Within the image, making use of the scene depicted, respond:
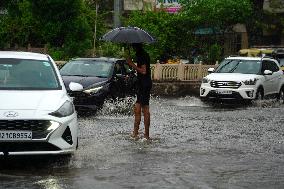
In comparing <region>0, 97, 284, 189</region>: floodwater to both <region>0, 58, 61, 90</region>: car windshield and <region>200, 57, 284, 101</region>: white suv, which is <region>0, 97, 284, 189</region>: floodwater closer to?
<region>0, 58, 61, 90</region>: car windshield

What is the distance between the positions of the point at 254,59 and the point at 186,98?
369 cm

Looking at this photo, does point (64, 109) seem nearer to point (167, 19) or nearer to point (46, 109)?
point (46, 109)

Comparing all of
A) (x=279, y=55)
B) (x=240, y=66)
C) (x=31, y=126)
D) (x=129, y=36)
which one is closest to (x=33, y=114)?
(x=31, y=126)

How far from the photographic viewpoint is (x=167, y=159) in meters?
9.66

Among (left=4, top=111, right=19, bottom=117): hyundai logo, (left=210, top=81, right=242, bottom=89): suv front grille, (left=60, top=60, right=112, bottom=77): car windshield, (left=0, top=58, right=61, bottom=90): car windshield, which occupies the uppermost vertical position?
(left=0, top=58, right=61, bottom=90): car windshield

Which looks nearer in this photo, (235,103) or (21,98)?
(21,98)

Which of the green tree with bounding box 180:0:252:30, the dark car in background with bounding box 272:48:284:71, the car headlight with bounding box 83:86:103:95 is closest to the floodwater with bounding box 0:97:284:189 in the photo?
the car headlight with bounding box 83:86:103:95

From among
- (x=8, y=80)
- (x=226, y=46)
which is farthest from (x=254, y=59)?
(x=226, y=46)

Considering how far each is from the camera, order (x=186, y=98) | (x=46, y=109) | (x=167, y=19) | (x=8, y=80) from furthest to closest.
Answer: (x=167, y=19), (x=186, y=98), (x=8, y=80), (x=46, y=109)

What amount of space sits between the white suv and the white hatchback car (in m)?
11.2

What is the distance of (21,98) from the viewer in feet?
28.7

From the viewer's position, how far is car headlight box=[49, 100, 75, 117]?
8688mm

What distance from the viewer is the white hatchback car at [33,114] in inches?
325

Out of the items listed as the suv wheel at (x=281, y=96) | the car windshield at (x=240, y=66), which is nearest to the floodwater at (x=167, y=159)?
the car windshield at (x=240, y=66)
